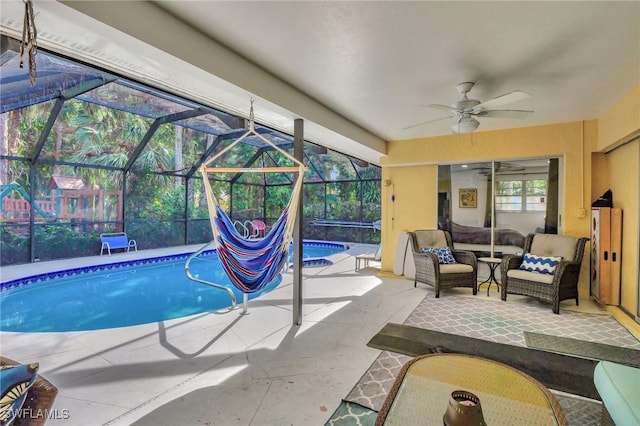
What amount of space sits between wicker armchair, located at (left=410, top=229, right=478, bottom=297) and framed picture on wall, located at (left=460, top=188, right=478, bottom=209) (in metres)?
0.89

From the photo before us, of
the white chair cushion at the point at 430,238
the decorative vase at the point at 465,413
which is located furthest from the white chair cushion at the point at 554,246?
the decorative vase at the point at 465,413

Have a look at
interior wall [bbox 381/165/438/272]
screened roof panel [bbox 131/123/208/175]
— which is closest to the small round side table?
interior wall [bbox 381/165/438/272]

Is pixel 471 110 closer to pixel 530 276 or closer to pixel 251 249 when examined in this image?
pixel 530 276

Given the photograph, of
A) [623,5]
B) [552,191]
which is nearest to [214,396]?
[623,5]

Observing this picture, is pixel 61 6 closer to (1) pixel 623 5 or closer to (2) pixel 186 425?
(2) pixel 186 425

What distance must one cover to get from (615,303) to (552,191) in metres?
→ 1.71

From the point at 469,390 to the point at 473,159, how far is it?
4437 mm

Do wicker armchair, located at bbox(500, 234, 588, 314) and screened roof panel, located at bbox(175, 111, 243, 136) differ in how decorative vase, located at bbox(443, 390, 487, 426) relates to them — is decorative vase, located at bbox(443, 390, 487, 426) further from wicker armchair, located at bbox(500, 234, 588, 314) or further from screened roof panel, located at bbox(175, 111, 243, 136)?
screened roof panel, located at bbox(175, 111, 243, 136)

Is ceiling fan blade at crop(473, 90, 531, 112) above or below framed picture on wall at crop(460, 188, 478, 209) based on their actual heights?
above

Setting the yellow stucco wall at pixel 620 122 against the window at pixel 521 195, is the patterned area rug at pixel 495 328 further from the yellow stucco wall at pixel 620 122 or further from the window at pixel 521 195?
the yellow stucco wall at pixel 620 122

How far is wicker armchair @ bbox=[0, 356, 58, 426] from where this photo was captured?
1.18 metres

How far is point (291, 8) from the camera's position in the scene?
195 centimetres

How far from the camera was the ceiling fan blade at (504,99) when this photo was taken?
2559 millimetres

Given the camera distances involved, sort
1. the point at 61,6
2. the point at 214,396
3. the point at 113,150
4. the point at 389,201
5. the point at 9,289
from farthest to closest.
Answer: the point at 113,150 → the point at 389,201 → the point at 9,289 → the point at 214,396 → the point at 61,6
